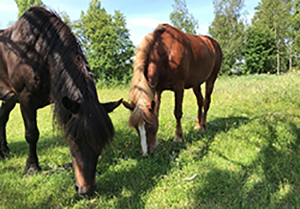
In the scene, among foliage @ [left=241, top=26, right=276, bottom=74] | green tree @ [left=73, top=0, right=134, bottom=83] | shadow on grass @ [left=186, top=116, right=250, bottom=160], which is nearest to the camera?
shadow on grass @ [left=186, top=116, right=250, bottom=160]

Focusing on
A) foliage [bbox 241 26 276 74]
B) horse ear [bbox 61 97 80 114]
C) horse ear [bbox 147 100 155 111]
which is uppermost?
horse ear [bbox 61 97 80 114]

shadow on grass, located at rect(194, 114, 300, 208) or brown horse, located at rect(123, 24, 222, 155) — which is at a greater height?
brown horse, located at rect(123, 24, 222, 155)

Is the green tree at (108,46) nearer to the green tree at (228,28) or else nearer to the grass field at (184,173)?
the green tree at (228,28)

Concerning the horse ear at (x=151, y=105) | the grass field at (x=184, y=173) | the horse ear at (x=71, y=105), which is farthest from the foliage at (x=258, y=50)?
the horse ear at (x=71, y=105)

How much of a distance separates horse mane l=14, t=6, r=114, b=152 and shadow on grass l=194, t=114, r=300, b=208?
1.46 m

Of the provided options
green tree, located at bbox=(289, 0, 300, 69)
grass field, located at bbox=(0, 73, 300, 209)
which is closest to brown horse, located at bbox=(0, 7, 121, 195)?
grass field, located at bbox=(0, 73, 300, 209)

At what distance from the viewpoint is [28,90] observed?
291cm

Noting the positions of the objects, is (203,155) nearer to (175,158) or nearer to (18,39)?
(175,158)

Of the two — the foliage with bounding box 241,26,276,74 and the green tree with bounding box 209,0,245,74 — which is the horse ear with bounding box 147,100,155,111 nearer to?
the green tree with bounding box 209,0,245,74

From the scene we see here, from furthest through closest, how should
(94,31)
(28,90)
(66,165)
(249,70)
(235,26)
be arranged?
1. (249,70)
2. (235,26)
3. (94,31)
4. (66,165)
5. (28,90)

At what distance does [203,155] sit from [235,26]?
2976 centimetres

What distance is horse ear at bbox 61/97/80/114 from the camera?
217 centimetres

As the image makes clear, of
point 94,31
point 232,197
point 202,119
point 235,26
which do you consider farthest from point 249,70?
point 232,197

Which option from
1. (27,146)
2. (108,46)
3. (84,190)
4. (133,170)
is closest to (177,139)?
(133,170)
